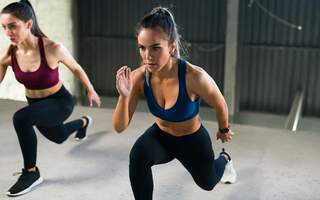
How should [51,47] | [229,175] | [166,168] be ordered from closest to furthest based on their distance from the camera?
[51,47]
[229,175]
[166,168]

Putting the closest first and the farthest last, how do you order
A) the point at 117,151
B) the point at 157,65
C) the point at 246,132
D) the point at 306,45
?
the point at 157,65, the point at 117,151, the point at 246,132, the point at 306,45

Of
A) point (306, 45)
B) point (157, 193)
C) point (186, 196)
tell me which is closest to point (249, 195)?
point (186, 196)

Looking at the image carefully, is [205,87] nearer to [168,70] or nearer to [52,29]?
[168,70]

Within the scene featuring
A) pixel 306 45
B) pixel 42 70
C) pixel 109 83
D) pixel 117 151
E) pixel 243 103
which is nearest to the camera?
pixel 42 70

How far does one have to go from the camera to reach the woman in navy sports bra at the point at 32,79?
8.93 ft

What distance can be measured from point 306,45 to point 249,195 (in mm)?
3948

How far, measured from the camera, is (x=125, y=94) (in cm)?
210

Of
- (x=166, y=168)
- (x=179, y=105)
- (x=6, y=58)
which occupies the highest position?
(x=6, y=58)

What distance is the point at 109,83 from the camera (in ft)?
23.8

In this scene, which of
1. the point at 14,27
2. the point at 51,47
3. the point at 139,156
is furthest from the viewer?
the point at 51,47

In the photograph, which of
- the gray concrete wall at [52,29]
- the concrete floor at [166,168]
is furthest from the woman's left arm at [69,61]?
the gray concrete wall at [52,29]

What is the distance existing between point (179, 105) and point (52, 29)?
454cm

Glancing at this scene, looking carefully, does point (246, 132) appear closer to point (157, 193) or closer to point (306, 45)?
point (157, 193)

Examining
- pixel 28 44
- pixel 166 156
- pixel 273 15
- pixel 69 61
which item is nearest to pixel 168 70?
pixel 166 156
